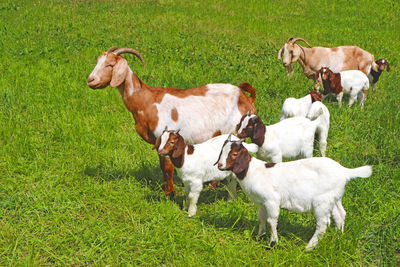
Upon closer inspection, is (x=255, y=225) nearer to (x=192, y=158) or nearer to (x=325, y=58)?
(x=192, y=158)

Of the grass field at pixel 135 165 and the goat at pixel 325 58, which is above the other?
the goat at pixel 325 58

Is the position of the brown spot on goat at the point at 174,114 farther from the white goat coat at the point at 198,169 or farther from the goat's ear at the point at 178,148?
the goat's ear at the point at 178,148

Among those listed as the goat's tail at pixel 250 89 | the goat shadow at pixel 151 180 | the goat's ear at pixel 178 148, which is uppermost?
the goat's tail at pixel 250 89

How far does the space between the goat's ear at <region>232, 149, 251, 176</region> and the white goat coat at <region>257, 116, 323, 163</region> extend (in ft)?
4.06

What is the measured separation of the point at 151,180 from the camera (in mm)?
5383

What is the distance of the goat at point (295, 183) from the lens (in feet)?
12.0

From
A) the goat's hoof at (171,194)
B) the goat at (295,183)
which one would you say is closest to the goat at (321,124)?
the goat at (295,183)

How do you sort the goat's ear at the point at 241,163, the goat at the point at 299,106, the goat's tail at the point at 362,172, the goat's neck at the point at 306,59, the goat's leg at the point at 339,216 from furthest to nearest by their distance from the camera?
the goat's neck at the point at 306,59 < the goat at the point at 299,106 < the goat's leg at the point at 339,216 < the goat's ear at the point at 241,163 < the goat's tail at the point at 362,172

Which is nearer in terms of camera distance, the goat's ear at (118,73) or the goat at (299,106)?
the goat's ear at (118,73)

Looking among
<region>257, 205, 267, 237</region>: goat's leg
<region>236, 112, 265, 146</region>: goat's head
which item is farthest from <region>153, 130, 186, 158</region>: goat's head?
<region>257, 205, 267, 237</region>: goat's leg

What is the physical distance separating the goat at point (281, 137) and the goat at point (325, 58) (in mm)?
4012

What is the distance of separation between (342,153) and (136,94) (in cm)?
339

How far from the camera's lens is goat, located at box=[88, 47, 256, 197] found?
4.72m

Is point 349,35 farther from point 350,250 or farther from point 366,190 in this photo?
point 350,250
